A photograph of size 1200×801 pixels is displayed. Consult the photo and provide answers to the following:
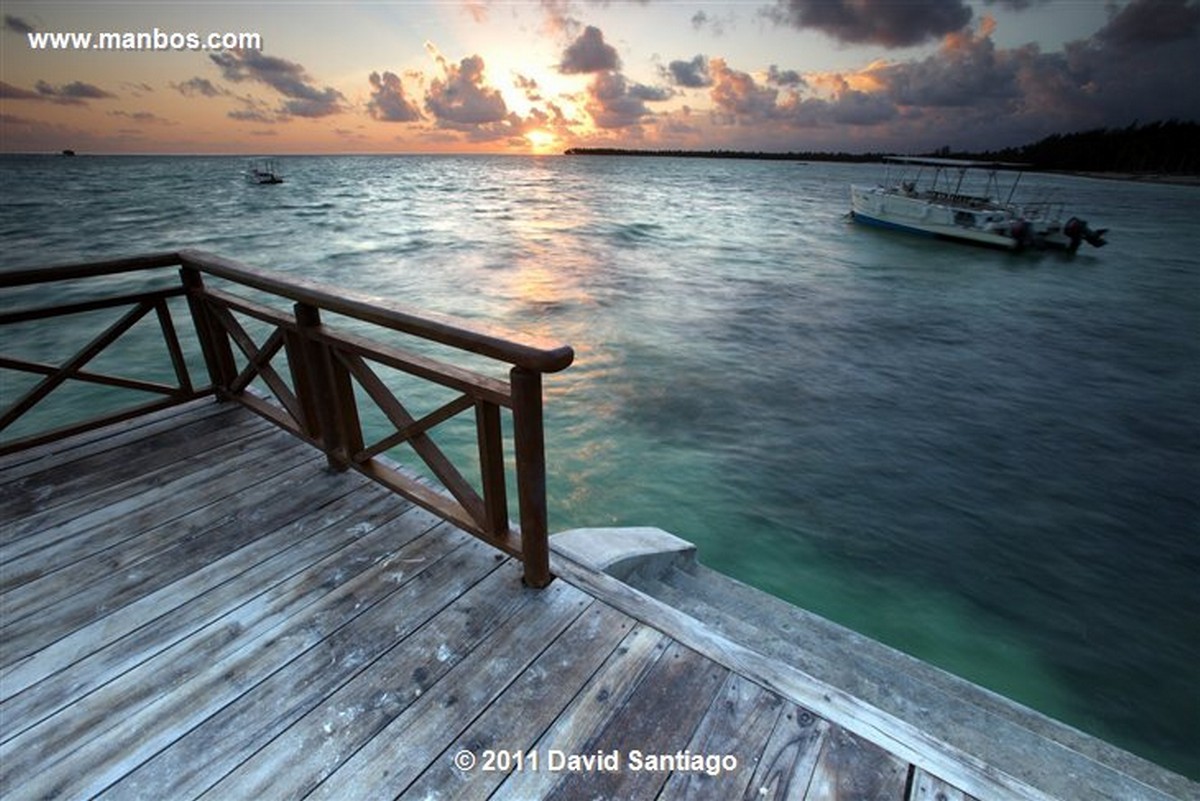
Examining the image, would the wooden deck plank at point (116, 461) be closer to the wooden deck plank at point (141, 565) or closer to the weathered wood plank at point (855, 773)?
the wooden deck plank at point (141, 565)

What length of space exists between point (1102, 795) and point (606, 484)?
5.61 m

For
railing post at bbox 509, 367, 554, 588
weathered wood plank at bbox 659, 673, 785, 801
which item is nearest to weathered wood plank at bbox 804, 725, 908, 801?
weathered wood plank at bbox 659, 673, 785, 801

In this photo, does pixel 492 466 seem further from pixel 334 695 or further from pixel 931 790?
pixel 931 790

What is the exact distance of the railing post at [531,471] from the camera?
222 cm

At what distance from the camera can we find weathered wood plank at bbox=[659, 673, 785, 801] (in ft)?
6.01

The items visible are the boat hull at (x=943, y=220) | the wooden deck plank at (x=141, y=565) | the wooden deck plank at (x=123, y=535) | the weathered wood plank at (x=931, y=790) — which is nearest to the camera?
the weathered wood plank at (x=931, y=790)

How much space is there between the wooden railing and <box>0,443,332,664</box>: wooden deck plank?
448mm

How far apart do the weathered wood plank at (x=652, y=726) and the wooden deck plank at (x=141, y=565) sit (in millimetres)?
2204

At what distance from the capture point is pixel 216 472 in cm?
351

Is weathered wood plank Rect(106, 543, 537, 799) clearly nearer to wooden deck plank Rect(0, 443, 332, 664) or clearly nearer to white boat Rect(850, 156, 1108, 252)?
wooden deck plank Rect(0, 443, 332, 664)

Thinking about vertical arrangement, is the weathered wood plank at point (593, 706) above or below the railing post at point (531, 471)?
below

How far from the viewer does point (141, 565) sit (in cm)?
Answer: 275

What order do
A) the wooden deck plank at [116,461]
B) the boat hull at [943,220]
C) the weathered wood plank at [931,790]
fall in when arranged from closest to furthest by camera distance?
the weathered wood plank at [931,790] → the wooden deck plank at [116,461] → the boat hull at [943,220]

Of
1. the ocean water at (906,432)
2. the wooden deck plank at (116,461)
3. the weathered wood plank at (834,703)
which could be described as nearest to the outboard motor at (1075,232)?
the ocean water at (906,432)
